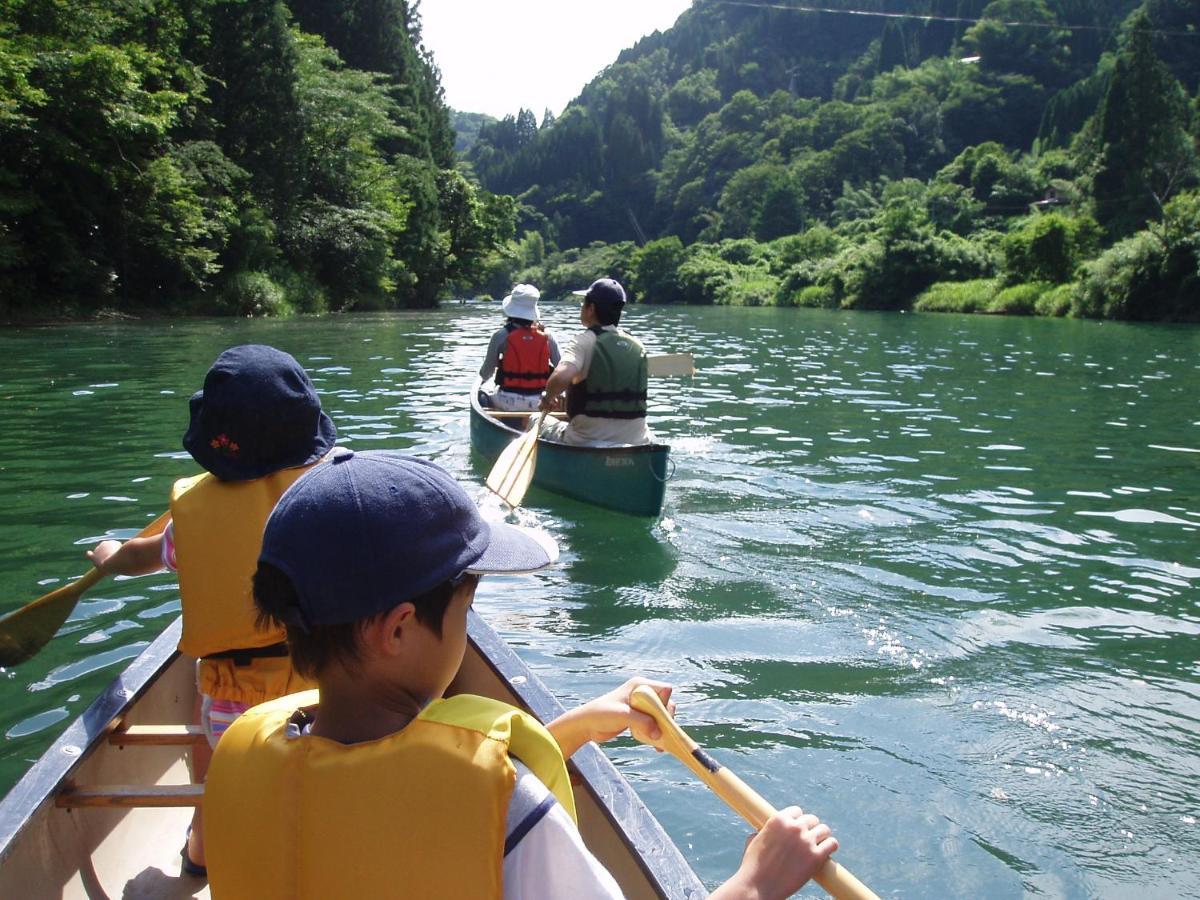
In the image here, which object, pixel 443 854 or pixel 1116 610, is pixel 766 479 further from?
pixel 443 854

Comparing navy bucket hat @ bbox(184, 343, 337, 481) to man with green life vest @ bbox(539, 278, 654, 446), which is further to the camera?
man with green life vest @ bbox(539, 278, 654, 446)

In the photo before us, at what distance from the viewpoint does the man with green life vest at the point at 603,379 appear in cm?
660

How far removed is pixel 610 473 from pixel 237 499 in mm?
4423

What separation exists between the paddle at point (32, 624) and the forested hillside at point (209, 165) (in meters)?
18.1

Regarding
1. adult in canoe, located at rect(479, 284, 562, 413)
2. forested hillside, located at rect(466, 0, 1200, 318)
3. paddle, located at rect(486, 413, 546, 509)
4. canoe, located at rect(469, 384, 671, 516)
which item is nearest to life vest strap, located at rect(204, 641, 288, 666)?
paddle, located at rect(486, 413, 546, 509)

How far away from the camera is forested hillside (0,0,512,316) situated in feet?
66.2

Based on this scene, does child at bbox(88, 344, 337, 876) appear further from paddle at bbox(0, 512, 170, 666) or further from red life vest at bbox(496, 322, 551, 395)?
red life vest at bbox(496, 322, 551, 395)

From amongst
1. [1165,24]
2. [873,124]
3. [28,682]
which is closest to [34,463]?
[28,682]

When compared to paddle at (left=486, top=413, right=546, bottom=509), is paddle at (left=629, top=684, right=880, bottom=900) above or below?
above

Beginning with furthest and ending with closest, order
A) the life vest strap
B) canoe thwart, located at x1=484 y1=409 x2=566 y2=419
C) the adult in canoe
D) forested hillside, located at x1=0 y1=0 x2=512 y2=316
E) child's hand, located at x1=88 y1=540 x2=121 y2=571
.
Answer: forested hillside, located at x1=0 y1=0 x2=512 y2=316 < the adult in canoe < canoe thwart, located at x1=484 y1=409 x2=566 y2=419 < child's hand, located at x1=88 y1=540 x2=121 y2=571 < the life vest strap

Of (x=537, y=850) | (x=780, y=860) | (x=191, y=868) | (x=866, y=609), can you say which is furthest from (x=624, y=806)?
(x=866, y=609)

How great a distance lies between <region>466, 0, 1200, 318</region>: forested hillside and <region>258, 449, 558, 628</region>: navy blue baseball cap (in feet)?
114

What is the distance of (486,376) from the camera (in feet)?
29.9

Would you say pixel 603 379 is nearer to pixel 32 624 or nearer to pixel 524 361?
pixel 524 361
